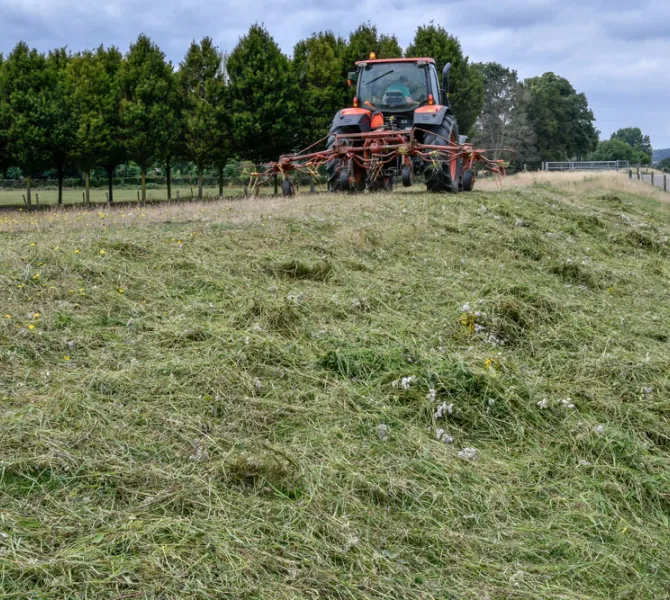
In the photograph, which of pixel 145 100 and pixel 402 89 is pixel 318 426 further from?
pixel 145 100

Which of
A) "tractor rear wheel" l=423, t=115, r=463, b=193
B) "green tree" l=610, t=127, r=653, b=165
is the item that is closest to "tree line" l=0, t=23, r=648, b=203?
"tractor rear wheel" l=423, t=115, r=463, b=193

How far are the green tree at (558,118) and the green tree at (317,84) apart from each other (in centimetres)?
3299

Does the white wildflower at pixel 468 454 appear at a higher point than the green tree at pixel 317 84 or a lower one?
lower

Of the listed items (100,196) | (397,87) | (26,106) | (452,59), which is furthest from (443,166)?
(100,196)

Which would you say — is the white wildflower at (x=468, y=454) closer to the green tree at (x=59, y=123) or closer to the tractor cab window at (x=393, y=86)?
the tractor cab window at (x=393, y=86)

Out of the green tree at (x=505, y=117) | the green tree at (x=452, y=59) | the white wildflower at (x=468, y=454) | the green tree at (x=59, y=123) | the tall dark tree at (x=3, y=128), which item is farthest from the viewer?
the green tree at (x=505, y=117)

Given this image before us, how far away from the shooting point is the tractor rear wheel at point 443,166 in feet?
40.4

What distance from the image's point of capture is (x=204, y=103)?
26250 millimetres

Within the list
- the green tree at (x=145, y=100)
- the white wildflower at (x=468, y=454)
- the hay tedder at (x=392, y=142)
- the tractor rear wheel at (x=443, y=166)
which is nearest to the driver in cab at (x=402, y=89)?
the hay tedder at (x=392, y=142)

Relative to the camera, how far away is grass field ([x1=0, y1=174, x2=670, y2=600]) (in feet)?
8.66

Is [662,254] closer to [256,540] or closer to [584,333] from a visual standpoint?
[584,333]

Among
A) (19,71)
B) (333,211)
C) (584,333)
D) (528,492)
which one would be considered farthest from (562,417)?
(19,71)

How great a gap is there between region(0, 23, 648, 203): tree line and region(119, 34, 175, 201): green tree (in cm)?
4

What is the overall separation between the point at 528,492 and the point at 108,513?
1.96 meters
